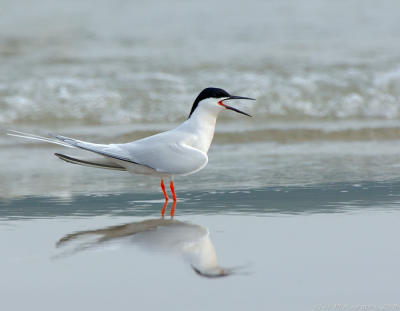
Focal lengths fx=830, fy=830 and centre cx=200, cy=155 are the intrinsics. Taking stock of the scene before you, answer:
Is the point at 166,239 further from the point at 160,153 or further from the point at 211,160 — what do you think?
the point at 211,160

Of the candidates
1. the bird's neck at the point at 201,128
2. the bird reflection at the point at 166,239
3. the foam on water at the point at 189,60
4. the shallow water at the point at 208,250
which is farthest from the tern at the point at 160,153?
the foam on water at the point at 189,60

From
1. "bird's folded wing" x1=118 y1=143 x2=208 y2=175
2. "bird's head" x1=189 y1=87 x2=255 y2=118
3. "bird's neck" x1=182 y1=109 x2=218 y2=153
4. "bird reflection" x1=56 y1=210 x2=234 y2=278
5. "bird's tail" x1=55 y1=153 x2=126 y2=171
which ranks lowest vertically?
"bird reflection" x1=56 y1=210 x2=234 y2=278

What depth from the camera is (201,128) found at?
4.48 metres

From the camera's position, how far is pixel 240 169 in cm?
532

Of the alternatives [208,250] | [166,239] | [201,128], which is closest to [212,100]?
[201,128]

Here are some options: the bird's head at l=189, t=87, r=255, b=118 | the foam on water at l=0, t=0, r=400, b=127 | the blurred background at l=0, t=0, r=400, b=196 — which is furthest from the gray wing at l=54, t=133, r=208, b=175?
the foam on water at l=0, t=0, r=400, b=127

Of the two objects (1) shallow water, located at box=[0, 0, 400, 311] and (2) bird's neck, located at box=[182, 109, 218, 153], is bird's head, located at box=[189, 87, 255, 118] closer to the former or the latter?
(2) bird's neck, located at box=[182, 109, 218, 153]

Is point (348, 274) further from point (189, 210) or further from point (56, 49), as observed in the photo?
point (56, 49)

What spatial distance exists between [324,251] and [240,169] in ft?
6.69

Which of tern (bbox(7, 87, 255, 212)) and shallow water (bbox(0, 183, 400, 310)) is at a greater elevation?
tern (bbox(7, 87, 255, 212))

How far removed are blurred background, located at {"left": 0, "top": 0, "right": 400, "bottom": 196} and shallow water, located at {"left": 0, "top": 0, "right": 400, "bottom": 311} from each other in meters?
0.03

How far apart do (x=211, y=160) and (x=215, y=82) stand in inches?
125

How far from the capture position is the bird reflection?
322 cm

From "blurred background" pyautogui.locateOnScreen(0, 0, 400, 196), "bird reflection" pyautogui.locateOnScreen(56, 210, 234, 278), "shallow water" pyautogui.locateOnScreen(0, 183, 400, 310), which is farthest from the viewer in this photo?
"blurred background" pyautogui.locateOnScreen(0, 0, 400, 196)
